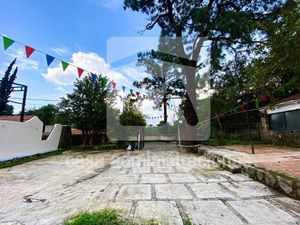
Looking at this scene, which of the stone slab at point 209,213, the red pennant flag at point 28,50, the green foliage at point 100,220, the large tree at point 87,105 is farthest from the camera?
the large tree at point 87,105

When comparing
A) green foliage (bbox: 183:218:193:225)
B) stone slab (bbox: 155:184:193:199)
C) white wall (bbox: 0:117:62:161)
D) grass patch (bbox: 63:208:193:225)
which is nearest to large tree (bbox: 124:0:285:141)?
stone slab (bbox: 155:184:193:199)

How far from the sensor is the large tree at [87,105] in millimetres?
12438

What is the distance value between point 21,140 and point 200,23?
8.72 m

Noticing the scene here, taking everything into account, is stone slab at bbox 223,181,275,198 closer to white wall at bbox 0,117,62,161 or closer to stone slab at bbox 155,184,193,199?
stone slab at bbox 155,184,193,199

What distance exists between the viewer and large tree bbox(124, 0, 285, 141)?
7.59 metres

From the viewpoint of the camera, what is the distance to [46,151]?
10.8m

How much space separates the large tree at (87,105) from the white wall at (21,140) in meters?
1.94

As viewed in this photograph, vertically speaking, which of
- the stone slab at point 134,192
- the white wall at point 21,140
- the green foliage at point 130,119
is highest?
the green foliage at point 130,119

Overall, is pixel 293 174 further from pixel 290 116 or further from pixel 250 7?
pixel 250 7

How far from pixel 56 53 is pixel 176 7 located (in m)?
5.72

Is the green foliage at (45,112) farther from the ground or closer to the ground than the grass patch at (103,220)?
farther from the ground

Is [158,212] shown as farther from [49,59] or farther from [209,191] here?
[49,59]

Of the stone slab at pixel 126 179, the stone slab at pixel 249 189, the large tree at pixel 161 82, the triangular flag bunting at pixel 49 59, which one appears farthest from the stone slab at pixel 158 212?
the large tree at pixel 161 82

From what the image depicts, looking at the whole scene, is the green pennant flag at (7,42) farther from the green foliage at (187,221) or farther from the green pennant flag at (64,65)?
the green foliage at (187,221)
